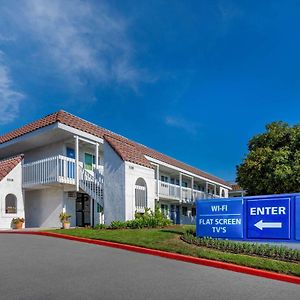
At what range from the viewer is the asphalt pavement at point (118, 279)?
6559 millimetres

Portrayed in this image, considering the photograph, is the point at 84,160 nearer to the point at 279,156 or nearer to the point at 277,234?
the point at 279,156

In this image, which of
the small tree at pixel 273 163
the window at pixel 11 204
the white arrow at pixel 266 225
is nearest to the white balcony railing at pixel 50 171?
the window at pixel 11 204

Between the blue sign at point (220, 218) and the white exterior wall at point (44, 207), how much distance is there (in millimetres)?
11288

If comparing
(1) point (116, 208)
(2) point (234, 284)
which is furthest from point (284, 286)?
(1) point (116, 208)

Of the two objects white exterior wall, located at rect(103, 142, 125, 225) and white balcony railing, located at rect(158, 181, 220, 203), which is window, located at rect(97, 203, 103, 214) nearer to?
white exterior wall, located at rect(103, 142, 125, 225)

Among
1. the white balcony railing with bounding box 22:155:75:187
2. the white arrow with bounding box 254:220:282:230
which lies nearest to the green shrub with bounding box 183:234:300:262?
the white arrow with bounding box 254:220:282:230

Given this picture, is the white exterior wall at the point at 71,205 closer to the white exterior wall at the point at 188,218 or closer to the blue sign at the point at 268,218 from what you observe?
the blue sign at the point at 268,218

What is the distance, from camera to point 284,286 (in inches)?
293

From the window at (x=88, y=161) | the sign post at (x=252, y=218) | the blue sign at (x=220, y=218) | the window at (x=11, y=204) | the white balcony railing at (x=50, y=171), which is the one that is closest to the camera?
the sign post at (x=252, y=218)

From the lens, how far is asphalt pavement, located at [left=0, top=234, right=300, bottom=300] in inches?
258

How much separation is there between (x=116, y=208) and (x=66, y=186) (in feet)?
13.7

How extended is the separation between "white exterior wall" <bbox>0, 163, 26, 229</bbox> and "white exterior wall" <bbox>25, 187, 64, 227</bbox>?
148 centimetres

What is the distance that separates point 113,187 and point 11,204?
7.27 m

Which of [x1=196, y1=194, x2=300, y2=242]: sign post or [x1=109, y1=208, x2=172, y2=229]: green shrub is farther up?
[x1=196, y1=194, x2=300, y2=242]: sign post
